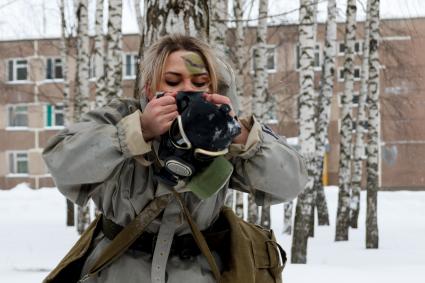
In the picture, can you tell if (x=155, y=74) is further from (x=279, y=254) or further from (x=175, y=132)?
(x=279, y=254)

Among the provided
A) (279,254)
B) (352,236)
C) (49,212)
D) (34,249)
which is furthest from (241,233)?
(49,212)

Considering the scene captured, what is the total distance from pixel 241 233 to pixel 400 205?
22819 mm

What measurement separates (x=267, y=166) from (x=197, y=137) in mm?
303

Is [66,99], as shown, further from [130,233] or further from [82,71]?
[130,233]

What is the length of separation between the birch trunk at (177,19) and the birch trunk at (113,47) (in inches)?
318

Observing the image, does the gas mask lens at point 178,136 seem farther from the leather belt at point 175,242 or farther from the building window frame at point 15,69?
the building window frame at point 15,69

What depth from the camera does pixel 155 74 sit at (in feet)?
6.95

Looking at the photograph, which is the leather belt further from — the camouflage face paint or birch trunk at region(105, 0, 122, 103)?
birch trunk at region(105, 0, 122, 103)

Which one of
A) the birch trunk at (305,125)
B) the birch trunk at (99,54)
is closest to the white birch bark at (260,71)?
the birch trunk at (99,54)

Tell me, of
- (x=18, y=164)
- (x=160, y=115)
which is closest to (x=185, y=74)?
(x=160, y=115)

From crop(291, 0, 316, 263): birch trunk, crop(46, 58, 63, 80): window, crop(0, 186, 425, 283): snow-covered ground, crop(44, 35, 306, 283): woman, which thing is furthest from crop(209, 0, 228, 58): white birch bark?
crop(46, 58, 63, 80): window

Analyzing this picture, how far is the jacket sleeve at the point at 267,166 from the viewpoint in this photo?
79.3 inches

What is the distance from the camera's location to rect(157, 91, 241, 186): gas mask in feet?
5.95

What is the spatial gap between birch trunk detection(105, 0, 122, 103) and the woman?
33.6ft
